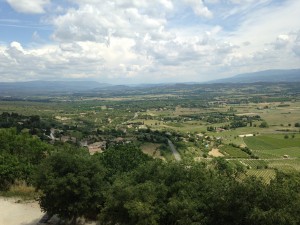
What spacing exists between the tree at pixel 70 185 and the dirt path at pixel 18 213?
3771mm

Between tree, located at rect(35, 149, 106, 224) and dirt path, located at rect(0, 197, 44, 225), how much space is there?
3.77 metres

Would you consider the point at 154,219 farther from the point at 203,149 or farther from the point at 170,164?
the point at 203,149

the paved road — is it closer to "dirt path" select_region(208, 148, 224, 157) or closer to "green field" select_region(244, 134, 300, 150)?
"dirt path" select_region(208, 148, 224, 157)

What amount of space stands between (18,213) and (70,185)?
736cm

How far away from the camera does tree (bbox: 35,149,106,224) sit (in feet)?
68.6

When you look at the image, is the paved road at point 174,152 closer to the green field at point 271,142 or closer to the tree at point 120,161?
the green field at point 271,142

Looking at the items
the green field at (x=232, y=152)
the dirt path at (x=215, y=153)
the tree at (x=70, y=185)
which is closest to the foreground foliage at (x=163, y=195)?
the tree at (x=70, y=185)

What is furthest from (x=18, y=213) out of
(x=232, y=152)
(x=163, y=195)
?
(x=232, y=152)

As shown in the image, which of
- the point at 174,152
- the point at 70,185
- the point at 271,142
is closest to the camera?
the point at 70,185

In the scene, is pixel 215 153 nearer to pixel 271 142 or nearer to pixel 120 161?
pixel 271 142

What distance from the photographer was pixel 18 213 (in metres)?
25.8

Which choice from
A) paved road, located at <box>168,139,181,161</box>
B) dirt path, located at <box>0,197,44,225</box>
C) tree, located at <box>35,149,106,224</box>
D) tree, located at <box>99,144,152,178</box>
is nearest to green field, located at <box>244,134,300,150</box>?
paved road, located at <box>168,139,181,161</box>

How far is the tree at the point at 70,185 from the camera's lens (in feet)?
68.6

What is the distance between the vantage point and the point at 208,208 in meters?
17.5
